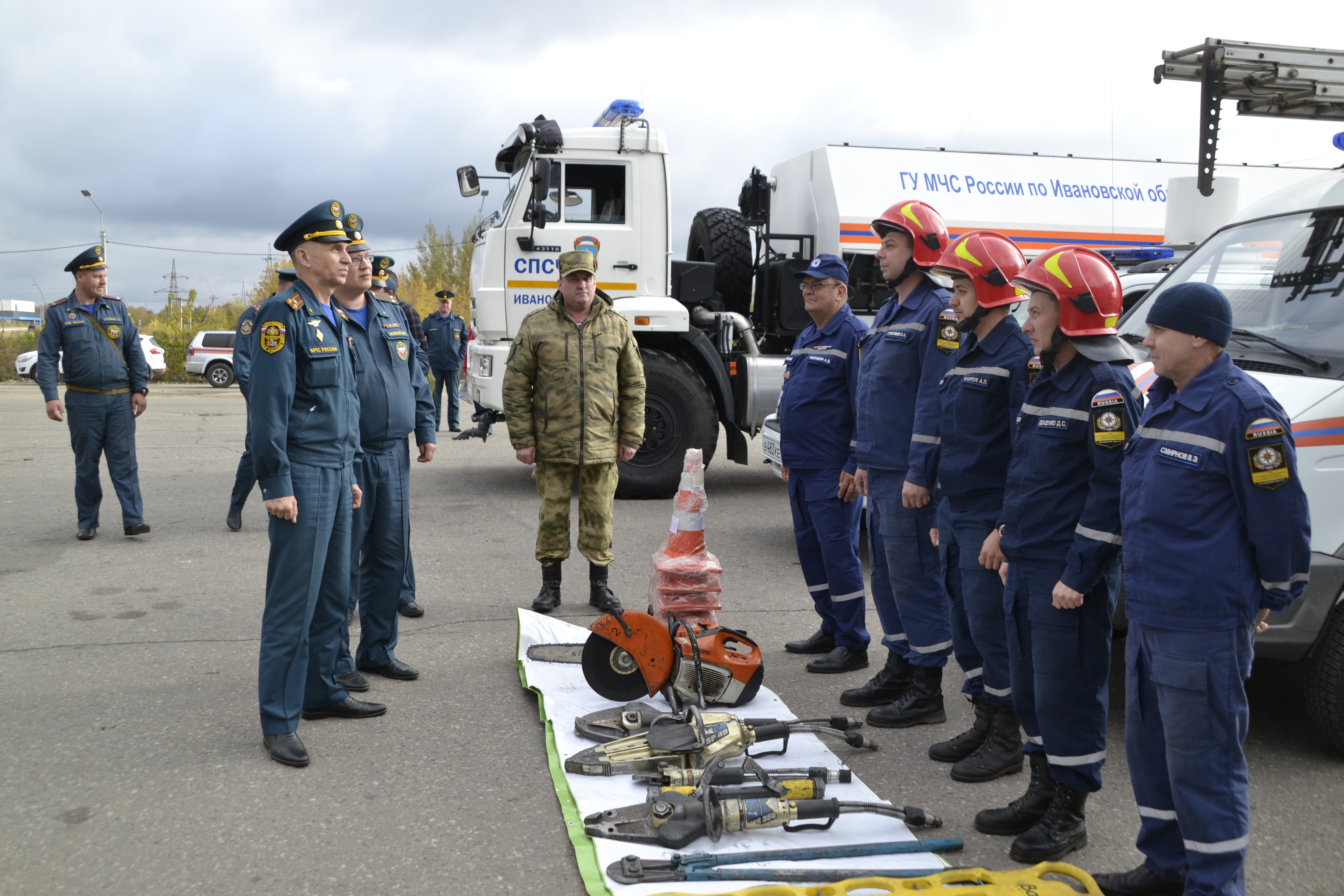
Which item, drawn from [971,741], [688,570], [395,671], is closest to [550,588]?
[688,570]

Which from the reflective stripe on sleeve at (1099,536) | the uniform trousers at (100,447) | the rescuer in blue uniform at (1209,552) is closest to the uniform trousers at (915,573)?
the reflective stripe on sleeve at (1099,536)

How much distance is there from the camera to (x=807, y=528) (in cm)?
535

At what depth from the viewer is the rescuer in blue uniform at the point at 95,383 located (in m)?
7.74

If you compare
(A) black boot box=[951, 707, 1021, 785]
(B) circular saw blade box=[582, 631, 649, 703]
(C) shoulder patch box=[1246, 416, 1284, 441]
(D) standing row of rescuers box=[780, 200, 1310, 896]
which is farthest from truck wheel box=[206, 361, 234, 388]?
(C) shoulder patch box=[1246, 416, 1284, 441]

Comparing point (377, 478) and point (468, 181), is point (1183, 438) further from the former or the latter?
point (468, 181)

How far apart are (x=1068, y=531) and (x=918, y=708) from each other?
1504 millimetres

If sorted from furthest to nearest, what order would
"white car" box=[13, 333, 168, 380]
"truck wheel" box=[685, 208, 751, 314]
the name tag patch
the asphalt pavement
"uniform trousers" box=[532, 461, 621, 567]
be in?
"white car" box=[13, 333, 168, 380] → "truck wheel" box=[685, 208, 751, 314] → "uniform trousers" box=[532, 461, 621, 567] → the asphalt pavement → the name tag patch

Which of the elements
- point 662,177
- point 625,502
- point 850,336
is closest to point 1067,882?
point 850,336

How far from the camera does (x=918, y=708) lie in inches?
175

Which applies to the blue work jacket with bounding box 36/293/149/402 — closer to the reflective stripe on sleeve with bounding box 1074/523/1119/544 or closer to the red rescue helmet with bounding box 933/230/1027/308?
the red rescue helmet with bounding box 933/230/1027/308

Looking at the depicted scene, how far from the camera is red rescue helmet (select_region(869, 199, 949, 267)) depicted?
4.56 metres

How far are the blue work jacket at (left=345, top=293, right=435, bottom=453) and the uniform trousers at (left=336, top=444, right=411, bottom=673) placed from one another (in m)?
0.10

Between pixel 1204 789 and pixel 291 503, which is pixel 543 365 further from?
pixel 1204 789

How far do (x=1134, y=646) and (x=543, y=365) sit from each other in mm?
3831
